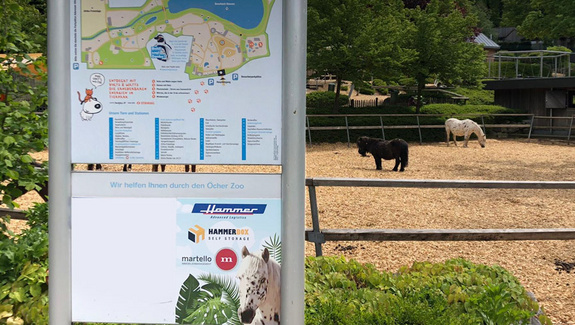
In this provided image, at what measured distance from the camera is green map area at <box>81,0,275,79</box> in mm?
3254

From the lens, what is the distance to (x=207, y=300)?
3293 millimetres

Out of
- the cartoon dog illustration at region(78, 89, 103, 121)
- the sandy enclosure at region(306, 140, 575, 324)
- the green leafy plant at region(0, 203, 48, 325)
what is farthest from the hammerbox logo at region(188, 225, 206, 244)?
the sandy enclosure at region(306, 140, 575, 324)

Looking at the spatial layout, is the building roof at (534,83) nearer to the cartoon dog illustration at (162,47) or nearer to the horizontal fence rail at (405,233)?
the horizontal fence rail at (405,233)

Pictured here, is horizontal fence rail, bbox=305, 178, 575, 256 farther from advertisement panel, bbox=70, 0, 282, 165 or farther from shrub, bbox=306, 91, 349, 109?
shrub, bbox=306, 91, 349, 109

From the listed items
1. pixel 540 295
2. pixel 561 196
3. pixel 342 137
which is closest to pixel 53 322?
pixel 540 295

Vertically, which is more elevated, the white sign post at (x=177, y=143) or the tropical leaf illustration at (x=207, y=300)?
the white sign post at (x=177, y=143)

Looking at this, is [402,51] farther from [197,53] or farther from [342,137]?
[197,53]

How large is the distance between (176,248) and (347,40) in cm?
2463

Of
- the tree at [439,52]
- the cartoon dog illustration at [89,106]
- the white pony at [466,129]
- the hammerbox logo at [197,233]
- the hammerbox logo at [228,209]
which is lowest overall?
the hammerbox logo at [197,233]

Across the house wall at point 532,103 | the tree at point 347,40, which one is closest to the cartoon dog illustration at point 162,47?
the tree at point 347,40

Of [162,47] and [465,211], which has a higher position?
[162,47]

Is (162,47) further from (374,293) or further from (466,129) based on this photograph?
(466,129)

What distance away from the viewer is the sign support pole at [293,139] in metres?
3.17

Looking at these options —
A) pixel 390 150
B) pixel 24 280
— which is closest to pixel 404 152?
pixel 390 150
